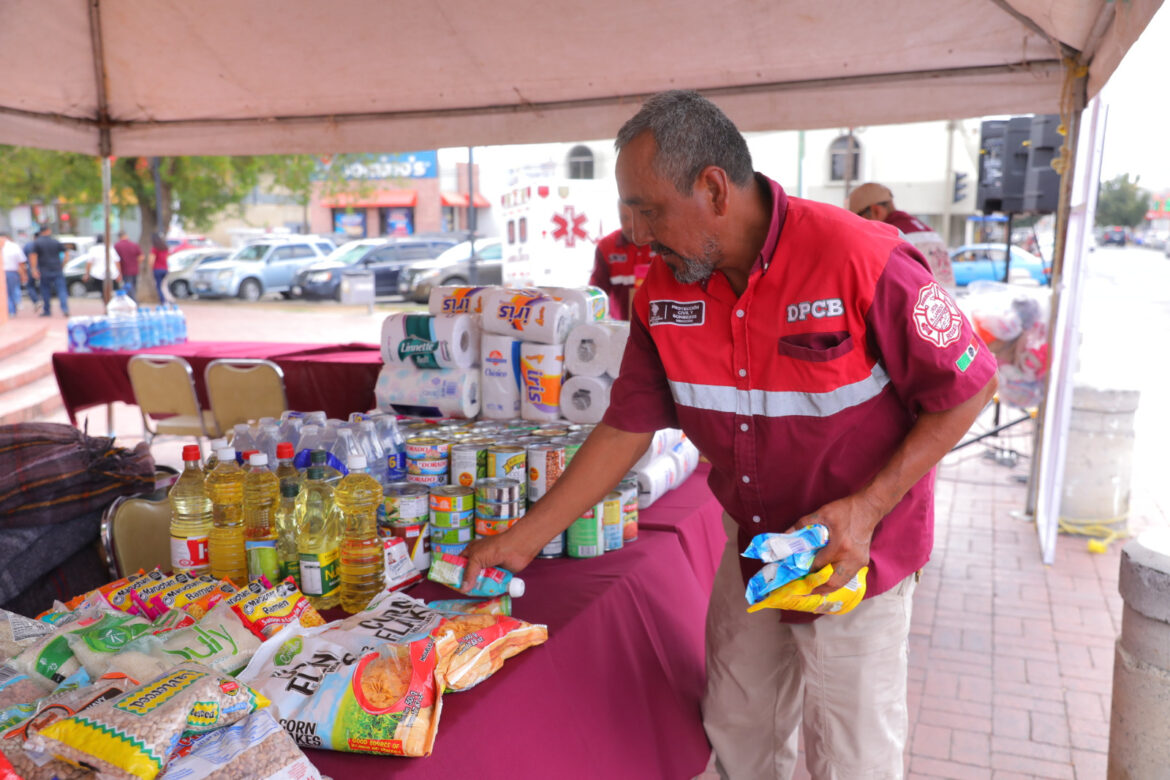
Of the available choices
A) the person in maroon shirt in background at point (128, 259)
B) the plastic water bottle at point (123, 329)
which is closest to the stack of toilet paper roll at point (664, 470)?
the plastic water bottle at point (123, 329)

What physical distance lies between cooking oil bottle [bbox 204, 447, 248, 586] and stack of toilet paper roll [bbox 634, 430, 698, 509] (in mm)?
1156

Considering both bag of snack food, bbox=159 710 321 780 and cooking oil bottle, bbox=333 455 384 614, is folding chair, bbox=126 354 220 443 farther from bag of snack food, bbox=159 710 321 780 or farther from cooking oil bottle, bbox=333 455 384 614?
bag of snack food, bbox=159 710 321 780

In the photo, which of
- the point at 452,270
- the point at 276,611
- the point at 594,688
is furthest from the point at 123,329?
the point at 452,270

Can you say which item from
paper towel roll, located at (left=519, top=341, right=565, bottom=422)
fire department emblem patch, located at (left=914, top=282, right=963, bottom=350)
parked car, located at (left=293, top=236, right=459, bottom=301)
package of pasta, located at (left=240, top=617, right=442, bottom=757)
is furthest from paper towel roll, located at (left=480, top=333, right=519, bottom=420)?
parked car, located at (left=293, top=236, right=459, bottom=301)

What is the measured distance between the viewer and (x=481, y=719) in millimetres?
1610

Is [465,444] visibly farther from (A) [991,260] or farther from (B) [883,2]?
(A) [991,260]

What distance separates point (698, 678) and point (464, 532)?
2.56ft

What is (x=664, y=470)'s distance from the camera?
2910 millimetres

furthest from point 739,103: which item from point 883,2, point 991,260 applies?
point 991,260

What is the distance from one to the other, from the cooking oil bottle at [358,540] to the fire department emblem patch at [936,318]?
4.10 feet

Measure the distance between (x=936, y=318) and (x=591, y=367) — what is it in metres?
1.56

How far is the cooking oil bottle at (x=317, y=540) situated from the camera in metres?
1.97

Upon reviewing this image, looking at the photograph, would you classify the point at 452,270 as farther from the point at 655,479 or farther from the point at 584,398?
the point at 655,479

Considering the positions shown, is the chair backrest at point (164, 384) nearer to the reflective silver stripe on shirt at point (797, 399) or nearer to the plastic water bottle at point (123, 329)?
the plastic water bottle at point (123, 329)
